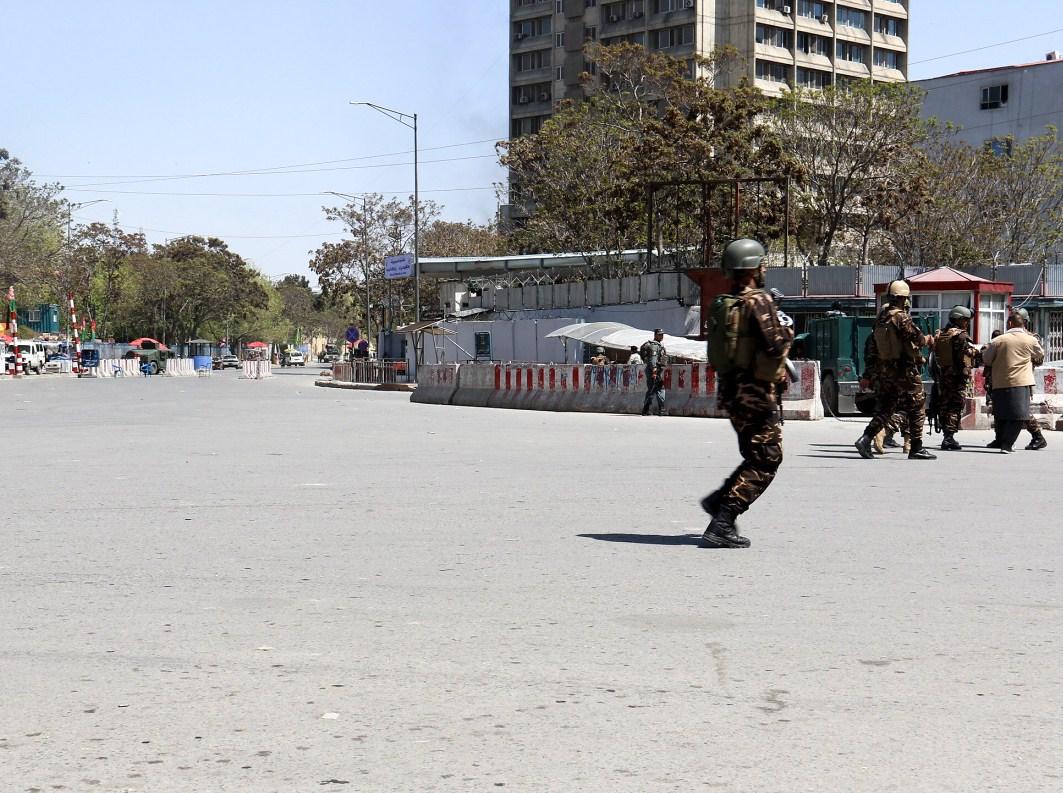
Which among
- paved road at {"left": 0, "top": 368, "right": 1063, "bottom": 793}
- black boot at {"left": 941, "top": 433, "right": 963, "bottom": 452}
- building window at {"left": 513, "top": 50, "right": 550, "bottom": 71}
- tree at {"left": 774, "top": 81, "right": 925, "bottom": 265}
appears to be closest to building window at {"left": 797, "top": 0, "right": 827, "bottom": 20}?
building window at {"left": 513, "top": 50, "right": 550, "bottom": 71}

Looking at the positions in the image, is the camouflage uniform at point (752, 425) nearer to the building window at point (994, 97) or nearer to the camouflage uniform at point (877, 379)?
the camouflage uniform at point (877, 379)

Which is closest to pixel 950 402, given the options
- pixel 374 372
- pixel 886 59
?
pixel 374 372

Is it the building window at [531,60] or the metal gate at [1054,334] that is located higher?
the building window at [531,60]

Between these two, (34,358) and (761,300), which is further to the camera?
(34,358)

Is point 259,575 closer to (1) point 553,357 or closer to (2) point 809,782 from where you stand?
(2) point 809,782

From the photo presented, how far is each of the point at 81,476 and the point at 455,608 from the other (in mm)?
7999

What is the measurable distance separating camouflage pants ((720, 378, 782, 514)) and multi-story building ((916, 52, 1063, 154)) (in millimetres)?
74796

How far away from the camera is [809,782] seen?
4.04 meters

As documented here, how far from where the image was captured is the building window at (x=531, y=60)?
114250 mm

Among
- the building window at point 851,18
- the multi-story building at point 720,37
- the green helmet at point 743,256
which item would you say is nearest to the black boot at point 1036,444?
the green helmet at point 743,256

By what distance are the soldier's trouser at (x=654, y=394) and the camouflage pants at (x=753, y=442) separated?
2108 cm

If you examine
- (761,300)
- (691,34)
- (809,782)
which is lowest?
(809,782)

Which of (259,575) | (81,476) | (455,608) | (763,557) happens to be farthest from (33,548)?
(81,476)

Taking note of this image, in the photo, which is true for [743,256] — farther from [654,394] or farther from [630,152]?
[630,152]
